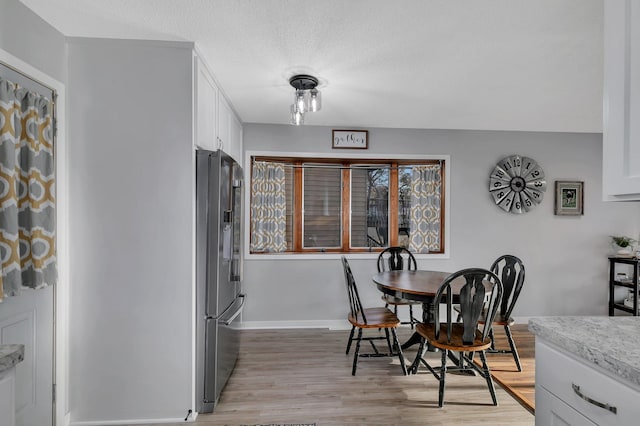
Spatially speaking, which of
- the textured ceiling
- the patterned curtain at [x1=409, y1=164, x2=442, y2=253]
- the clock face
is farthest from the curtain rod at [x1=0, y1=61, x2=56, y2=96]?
the clock face

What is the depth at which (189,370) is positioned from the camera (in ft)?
7.07

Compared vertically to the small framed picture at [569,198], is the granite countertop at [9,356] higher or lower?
lower

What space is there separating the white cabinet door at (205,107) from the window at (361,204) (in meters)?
1.35

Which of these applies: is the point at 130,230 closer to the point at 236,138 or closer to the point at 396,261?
the point at 236,138

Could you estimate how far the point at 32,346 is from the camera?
182 cm

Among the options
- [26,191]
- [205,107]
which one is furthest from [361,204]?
[26,191]

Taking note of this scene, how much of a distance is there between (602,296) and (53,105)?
6144mm

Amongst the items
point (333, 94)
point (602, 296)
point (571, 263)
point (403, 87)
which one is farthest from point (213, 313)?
point (602, 296)

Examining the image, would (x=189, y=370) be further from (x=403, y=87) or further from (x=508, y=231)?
(x=508, y=231)

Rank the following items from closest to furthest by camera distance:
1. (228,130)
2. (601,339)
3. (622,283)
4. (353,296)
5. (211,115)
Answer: (601,339) → (211,115) → (353,296) → (228,130) → (622,283)

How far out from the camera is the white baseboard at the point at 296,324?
3.97 meters

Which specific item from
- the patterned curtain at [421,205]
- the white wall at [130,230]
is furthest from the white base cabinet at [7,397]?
the patterned curtain at [421,205]

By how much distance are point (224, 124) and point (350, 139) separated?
1.66 meters

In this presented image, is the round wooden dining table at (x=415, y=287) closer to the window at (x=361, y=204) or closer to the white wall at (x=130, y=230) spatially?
the window at (x=361, y=204)
